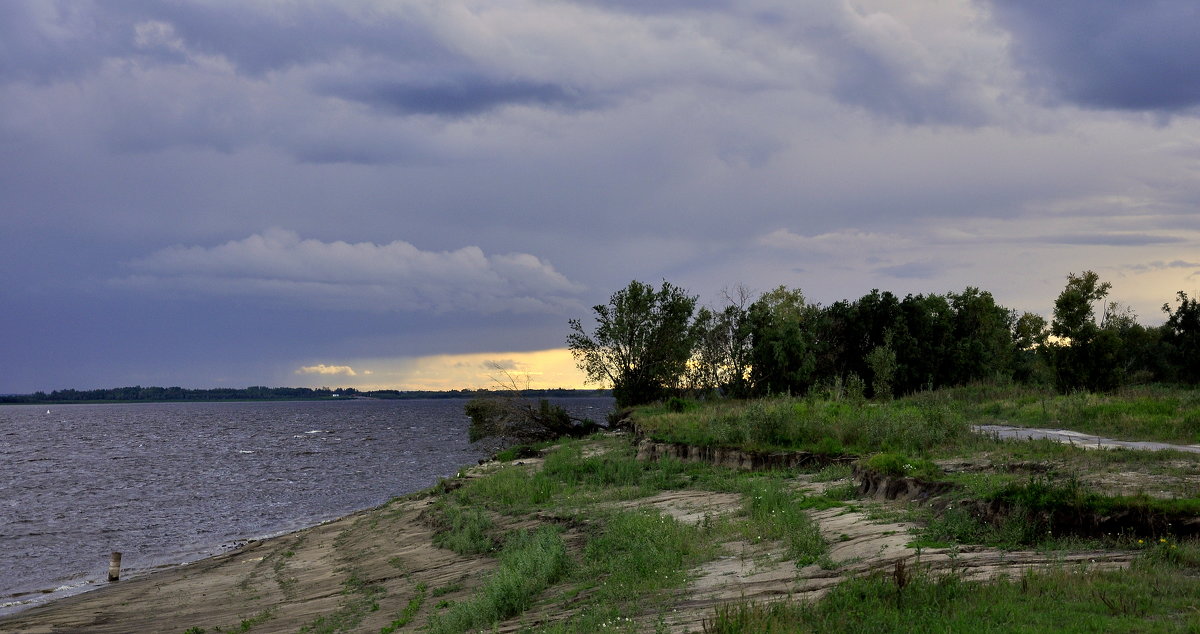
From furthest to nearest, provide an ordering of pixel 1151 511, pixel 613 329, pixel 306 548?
1. pixel 613 329
2. pixel 306 548
3. pixel 1151 511

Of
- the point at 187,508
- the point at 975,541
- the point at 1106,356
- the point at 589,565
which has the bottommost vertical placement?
the point at 187,508

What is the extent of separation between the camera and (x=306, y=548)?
90.4ft

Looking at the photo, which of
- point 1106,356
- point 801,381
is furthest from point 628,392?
point 1106,356

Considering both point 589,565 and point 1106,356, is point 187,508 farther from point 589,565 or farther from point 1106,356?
point 1106,356

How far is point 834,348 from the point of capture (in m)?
58.9

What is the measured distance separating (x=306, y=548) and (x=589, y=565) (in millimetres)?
16362

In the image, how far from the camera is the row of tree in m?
49.1

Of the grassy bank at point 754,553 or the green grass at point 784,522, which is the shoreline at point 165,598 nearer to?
the grassy bank at point 754,553

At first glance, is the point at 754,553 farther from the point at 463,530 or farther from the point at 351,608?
the point at 463,530

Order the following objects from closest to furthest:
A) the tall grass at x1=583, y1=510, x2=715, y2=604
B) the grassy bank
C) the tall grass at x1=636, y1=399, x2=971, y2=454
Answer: the grassy bank, the tall grass at x1=583, y1=510, x2=715, y2=604, the tall grass at x1=636, y1=399, x2=971, y2=454

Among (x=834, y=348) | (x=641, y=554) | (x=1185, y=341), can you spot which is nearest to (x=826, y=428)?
(x=641, y=554)

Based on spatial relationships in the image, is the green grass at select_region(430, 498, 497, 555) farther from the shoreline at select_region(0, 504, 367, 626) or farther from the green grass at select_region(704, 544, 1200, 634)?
the green grass at select_region(704, 544, 1200, 634)

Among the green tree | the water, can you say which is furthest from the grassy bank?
the green tree

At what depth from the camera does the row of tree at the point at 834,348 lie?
49094 mm
